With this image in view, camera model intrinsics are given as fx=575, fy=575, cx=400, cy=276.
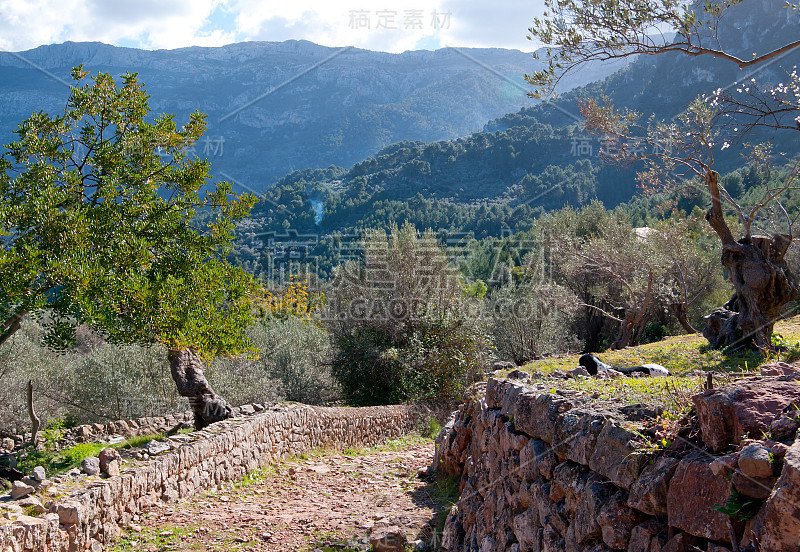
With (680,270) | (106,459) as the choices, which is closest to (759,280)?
(680,270)

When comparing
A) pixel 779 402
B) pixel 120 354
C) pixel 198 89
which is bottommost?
pixel 120 354

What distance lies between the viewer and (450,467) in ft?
29.2

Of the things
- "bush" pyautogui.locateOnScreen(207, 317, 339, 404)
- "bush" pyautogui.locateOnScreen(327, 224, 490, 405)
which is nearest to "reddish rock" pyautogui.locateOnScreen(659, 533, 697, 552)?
"bush" pyautogui.locateOnScreen(327, 224, 490, 405)

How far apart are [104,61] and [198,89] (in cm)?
2880

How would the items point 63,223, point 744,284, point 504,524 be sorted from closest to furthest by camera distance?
point 504,524, point 63,223, point 744,284

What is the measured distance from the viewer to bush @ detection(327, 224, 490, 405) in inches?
687

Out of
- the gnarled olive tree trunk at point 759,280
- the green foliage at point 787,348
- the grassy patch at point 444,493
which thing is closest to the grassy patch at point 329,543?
the grassy patch at point 444,493

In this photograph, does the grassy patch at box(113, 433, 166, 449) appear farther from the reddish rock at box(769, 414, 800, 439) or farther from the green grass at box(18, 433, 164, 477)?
the reddish rock at box(769, 414, 800, 439)

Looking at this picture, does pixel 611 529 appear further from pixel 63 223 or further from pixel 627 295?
pixel 627 295

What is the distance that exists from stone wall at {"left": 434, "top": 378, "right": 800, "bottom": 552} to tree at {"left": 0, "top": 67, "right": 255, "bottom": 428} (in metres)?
5.77

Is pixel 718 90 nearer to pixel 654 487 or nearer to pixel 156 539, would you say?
pixel 654 487

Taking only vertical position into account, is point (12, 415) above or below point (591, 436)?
below

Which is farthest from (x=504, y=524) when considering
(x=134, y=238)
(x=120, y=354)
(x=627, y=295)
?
(x=627, y=295)

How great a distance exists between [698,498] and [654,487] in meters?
0.28
